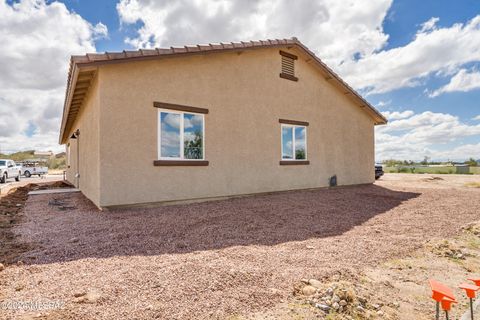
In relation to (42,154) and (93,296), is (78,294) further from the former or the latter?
(42,154)

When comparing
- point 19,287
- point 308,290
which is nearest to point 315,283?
point 308,290

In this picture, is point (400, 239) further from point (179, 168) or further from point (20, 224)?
point (20, 224)

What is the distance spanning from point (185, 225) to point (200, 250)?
1.55 m

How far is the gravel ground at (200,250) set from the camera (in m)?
2.62

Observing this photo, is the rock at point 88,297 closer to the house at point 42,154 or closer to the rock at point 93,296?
the rock at point 93,296

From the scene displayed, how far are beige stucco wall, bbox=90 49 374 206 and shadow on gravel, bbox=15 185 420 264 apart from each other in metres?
0.70

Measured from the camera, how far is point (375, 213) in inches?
292

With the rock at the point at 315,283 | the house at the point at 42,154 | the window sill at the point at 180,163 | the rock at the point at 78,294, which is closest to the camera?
the rock at the point at 78,294

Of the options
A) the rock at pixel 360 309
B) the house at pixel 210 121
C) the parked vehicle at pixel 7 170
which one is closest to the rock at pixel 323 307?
the rock at pixel 360 309

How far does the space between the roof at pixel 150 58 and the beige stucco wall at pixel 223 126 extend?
37 centimetres

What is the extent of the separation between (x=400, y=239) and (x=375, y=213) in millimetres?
2568

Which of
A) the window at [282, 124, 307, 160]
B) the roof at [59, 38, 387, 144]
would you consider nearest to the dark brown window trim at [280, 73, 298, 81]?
the roof at [59, 38, 387, 144]

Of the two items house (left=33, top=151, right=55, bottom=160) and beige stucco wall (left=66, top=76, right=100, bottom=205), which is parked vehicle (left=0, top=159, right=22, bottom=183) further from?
house (left=33, top=151, right=55, bottom=160)

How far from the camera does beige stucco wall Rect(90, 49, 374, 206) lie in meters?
6.90
